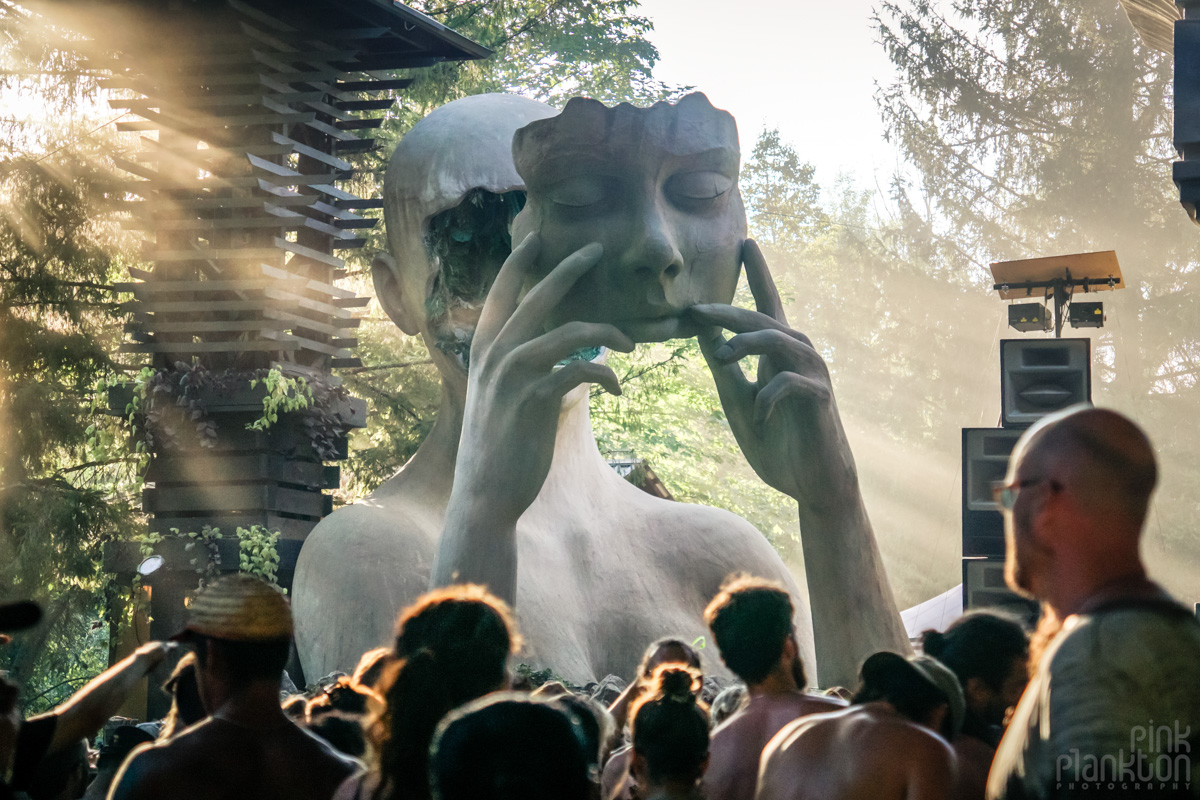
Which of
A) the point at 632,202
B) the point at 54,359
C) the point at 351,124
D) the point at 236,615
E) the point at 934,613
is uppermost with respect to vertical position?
the point at 351,124

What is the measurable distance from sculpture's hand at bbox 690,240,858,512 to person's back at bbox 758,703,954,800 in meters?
1.70

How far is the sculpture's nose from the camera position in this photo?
413cm

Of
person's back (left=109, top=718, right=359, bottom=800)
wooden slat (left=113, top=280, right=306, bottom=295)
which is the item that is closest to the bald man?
person's back (left=109, top=718, right=359, bottom=800)

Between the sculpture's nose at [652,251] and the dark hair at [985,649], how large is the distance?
58.9 inches

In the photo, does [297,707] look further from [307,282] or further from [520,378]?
[307,282]

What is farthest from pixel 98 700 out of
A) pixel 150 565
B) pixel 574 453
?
pixel 150 565

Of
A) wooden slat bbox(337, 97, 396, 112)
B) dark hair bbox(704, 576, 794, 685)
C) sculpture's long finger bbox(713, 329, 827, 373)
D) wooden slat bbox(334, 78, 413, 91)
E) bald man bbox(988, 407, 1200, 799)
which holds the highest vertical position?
wooden slat bbox(334, 78, 413, 91)

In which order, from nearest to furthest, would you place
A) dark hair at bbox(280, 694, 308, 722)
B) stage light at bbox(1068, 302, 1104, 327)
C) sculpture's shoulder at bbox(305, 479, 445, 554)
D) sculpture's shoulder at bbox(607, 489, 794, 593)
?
dark hair at bbox(280, 694, 308, 722) < sculpture's shoulder at bbox(305, 479, 445, 554) < sculpture's shoulder at bbox(607, 489, 794, 593) < stage light at bbox(1068, 302, 1104, 327)

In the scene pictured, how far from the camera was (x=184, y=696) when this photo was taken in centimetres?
315

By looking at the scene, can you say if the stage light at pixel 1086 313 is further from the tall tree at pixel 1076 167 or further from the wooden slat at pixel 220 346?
the tall tree at pixel 1076 167

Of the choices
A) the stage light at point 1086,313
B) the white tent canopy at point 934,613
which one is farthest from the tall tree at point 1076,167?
the stage light at point 1086,313

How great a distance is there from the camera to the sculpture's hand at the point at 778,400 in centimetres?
418

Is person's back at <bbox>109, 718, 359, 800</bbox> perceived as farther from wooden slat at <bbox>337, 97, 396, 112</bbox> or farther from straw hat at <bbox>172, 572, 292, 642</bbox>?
wooden slat at <bbox>337, 97, 396, 112</bbox>

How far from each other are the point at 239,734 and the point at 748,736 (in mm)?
1112
